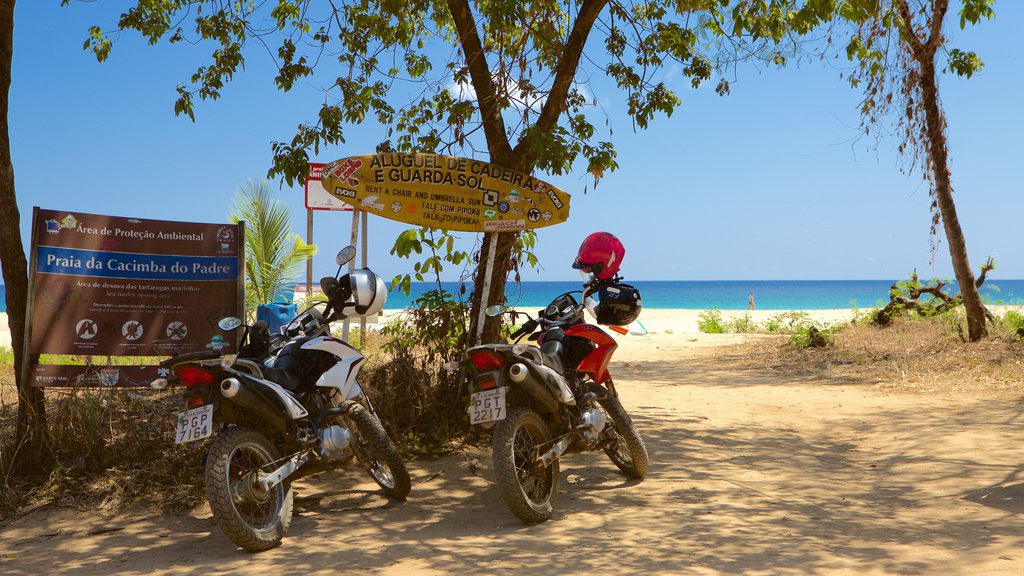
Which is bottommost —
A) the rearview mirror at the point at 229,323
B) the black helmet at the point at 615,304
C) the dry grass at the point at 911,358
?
the dry grass at the point at 911,358

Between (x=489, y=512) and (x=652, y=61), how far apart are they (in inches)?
195

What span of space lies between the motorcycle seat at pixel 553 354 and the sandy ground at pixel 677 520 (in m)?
0.88

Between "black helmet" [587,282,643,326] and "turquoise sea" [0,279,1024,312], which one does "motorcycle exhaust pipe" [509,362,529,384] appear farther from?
"turquoise sea" [0,279,1024,312]

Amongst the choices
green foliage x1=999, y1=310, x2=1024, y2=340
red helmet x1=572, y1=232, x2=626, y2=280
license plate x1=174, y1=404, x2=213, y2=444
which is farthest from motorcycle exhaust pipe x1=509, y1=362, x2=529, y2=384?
green foliage x1=999, y1=310, x2=1024, y2=340

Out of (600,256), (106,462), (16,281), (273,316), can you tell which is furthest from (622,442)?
(16,281)

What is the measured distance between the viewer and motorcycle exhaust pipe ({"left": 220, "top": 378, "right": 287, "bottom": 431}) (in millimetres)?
4375

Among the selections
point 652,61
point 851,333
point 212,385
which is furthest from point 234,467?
point 851,333

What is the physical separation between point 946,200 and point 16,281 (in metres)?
12.5

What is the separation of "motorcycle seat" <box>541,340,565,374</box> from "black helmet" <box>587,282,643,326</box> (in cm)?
33

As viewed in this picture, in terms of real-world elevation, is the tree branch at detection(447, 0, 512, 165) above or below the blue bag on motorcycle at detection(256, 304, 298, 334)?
above

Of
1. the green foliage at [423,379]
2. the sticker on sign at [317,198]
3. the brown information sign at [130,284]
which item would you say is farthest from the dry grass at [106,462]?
the sticker on sign at [317,198]

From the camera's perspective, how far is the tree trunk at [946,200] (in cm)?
1273

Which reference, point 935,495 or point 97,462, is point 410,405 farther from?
point 935,495

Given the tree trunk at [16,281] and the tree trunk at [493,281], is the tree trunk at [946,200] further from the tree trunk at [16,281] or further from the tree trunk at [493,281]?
the tree trunk at [16,281]
